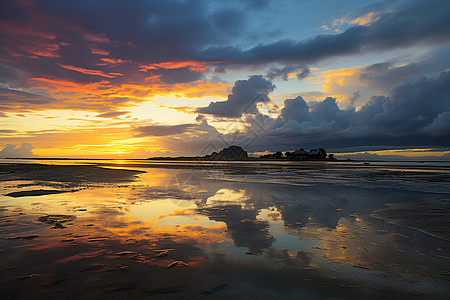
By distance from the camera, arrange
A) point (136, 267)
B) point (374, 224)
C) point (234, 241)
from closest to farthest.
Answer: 1. point (136, 267)
2. point (234, 241)
3. point (374, 224)

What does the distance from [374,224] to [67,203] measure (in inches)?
560

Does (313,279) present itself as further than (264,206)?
→ No

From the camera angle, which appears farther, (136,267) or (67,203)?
(67,203)

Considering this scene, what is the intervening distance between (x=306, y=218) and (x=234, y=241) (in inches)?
163

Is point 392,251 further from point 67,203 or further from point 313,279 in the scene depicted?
point 67,203

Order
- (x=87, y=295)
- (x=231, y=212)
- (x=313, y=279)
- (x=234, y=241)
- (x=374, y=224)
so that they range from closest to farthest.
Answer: (x=87, y=295) → (x=313, y=279) → (x=234, y=241) → (x=374, y=224) → (x=231, y=212)

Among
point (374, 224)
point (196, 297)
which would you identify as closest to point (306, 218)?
point (374, 224)

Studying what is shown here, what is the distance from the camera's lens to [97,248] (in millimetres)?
6516

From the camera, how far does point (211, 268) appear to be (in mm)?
5426

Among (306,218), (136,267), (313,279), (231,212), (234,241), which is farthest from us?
(231,212)

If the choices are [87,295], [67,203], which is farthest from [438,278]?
[67,203]

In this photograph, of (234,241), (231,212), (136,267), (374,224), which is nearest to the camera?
(136,267)

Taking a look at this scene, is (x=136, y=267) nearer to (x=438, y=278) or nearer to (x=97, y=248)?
(x=97, y=248)

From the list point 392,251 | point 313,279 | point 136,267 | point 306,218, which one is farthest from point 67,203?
point 392,251
